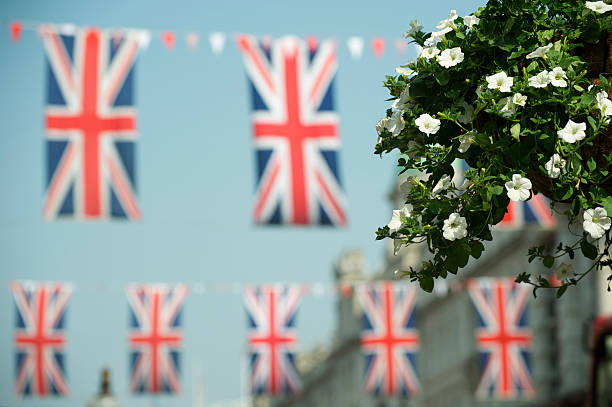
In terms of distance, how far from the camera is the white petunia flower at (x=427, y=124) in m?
4.21

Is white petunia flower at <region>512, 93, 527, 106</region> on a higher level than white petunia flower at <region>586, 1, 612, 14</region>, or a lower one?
lower

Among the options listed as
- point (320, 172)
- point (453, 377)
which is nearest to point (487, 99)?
point (320, 172)

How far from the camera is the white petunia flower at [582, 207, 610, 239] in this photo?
4.03 m

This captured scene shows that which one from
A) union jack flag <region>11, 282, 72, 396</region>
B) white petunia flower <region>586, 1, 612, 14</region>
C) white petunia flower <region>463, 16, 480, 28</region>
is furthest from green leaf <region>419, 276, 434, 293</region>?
union jack flag <region>11, 282, 72, 396</region>

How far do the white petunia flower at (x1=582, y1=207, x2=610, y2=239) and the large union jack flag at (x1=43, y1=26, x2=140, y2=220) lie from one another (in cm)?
1301

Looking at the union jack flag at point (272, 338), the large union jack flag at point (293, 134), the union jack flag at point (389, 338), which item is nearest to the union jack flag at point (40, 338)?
the union jack flag at point (272, 338)

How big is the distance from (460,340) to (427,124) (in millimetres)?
53749

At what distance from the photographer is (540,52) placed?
418cm

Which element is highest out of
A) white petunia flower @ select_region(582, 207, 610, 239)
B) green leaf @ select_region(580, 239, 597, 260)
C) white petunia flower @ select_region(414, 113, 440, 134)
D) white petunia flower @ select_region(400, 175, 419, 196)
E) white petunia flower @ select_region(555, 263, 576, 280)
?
white petunia flower @ select_region(414, 113, 440, 134)

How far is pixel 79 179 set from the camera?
16.6 m

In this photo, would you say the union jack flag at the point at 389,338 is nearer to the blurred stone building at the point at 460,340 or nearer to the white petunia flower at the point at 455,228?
the blurred stone building at the point at 460,340

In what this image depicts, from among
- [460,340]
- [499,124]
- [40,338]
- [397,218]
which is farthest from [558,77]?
[460,340]

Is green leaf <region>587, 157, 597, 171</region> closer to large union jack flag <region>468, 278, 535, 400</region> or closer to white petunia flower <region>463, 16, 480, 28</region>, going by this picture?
white petunia flower <region>463, 16, 480, 28</region>

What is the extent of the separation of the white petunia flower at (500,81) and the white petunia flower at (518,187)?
1.00 ft
